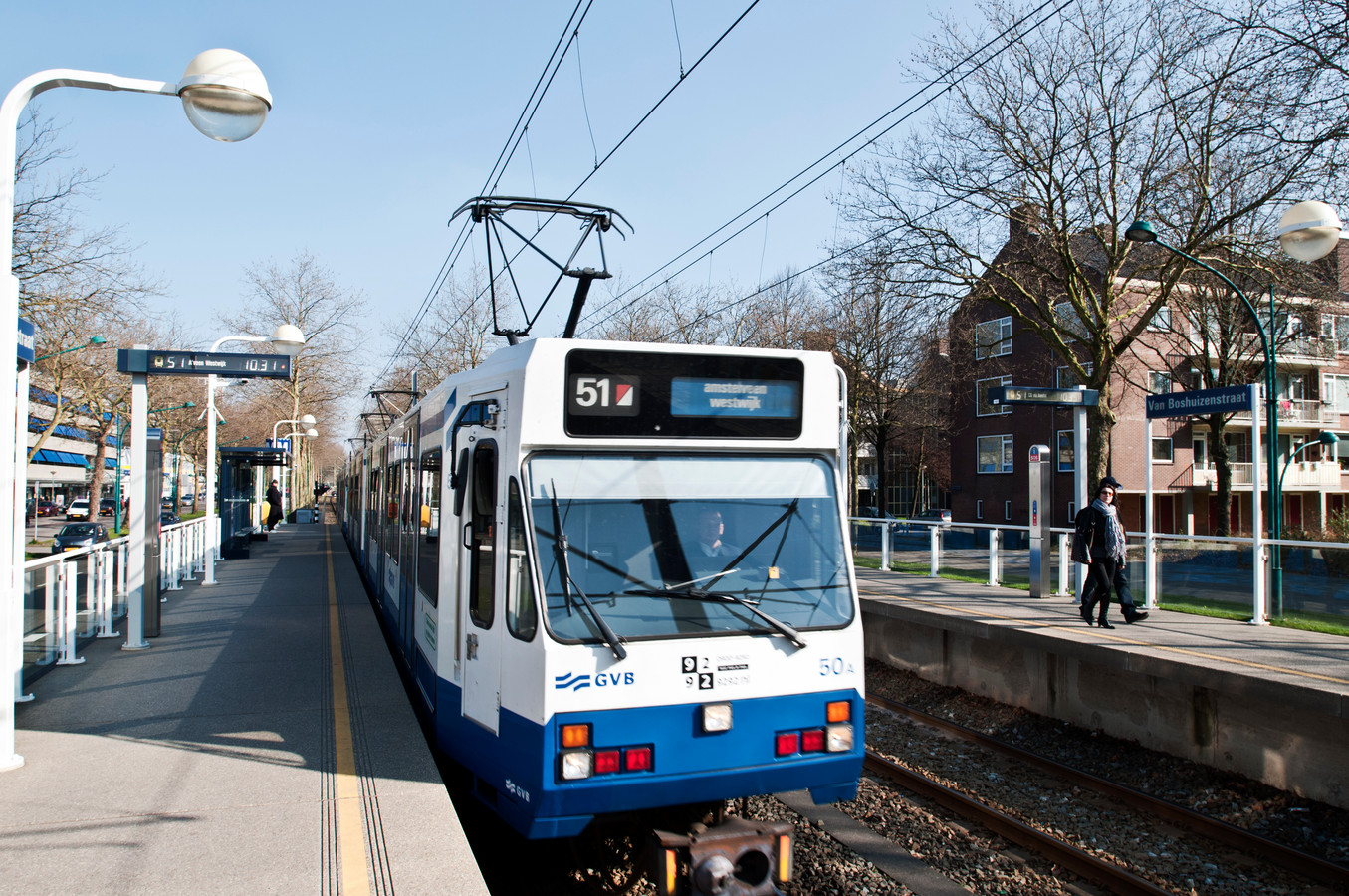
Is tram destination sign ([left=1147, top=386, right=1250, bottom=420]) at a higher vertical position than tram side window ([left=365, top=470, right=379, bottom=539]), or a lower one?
higher

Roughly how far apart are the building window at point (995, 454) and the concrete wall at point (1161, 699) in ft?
107

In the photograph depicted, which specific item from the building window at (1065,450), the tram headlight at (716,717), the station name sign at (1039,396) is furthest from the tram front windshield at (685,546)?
the building window at (1065,450)

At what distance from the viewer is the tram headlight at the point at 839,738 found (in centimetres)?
496

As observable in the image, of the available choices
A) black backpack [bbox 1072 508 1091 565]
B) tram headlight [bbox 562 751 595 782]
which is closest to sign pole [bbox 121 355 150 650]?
tram headlight [bbox 562 751 595 782]

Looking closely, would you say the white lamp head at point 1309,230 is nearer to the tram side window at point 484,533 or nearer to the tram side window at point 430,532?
the tram side window at point 430,532

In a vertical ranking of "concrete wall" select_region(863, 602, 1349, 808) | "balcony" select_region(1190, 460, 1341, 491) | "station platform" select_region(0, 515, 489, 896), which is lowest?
"concrete wall" select_region(863, 602, 1349, 808)

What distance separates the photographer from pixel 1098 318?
64.2ft

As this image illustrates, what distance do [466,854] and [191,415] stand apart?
2021 inches

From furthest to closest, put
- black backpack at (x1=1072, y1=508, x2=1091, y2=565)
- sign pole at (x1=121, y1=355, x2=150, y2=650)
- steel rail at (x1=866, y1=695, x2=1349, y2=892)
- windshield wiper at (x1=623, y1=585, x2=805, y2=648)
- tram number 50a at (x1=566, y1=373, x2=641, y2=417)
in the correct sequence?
black backpack at (x1=1072, y1=508, x2=1091, y2=565)
sign pole at (x1=121, y1=355, x2=150, y2=650)
steel rail at (x1=866, y1=695, x2=1349, y2=892)
tram number 50a at (x1=566, y1=373, x2=641, y2=417)
windshield wiper at (x1=623, y1=585, x2=805, y2=648)

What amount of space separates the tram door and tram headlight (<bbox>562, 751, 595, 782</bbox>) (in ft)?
2.10

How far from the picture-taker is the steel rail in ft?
19.9

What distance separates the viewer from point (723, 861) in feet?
14.7

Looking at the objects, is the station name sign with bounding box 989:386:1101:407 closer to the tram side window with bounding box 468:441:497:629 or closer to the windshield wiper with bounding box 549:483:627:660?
the tram side window with bounding box 468:441:497:629

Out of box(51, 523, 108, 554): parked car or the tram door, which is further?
box(51, 523, 108, 554): parked car
